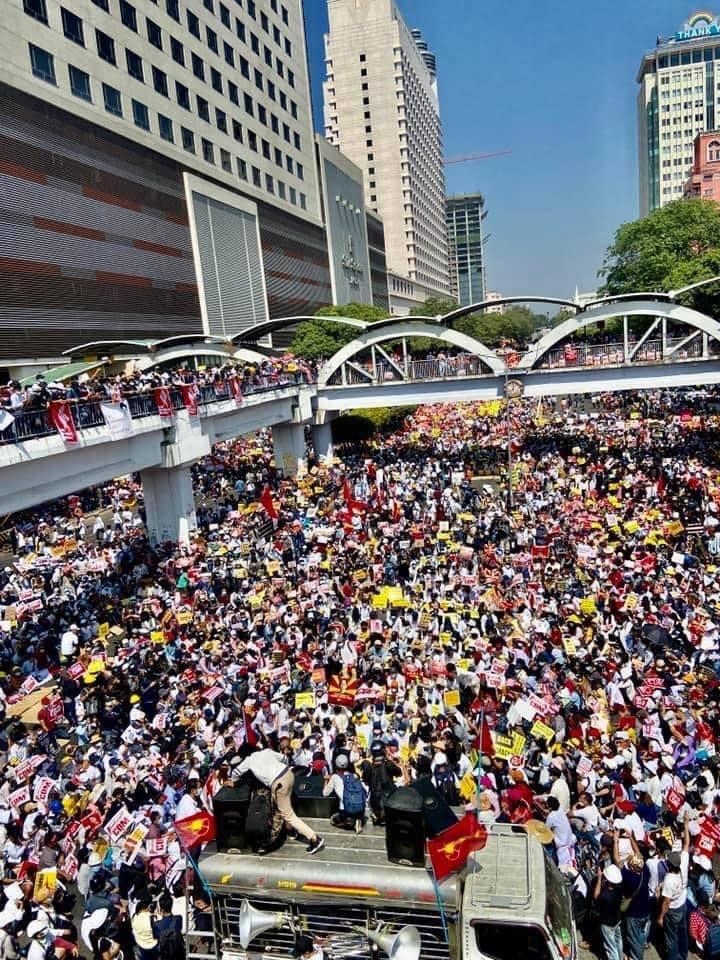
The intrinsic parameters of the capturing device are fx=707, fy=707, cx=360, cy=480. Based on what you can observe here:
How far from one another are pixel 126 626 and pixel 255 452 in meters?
26.7

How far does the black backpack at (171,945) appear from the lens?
8.09m

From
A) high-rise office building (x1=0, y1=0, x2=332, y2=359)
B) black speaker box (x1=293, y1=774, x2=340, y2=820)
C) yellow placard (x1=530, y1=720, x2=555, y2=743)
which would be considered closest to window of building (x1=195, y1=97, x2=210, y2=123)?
high-rise office building (x1=0, y1=0, x2=332, y2=359)

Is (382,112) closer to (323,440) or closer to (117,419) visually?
(323,440)

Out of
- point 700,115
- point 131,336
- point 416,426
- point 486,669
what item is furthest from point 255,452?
point 700,115

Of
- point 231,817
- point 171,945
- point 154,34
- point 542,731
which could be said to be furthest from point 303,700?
point 154,34

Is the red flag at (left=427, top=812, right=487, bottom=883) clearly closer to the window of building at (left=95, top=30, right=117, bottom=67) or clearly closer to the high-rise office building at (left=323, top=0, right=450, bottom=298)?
the window of building at (left=95, top=30, right=117, bottom=67)

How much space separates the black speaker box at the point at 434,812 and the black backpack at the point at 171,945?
3.44 meters

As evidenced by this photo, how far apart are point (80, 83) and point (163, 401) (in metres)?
24.2

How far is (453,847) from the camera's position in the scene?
645cm

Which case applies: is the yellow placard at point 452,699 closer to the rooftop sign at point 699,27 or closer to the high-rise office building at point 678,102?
the high-rise office building at point 678,102

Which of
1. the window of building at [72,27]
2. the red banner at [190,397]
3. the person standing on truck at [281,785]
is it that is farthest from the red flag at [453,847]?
the window of building at [72,27]

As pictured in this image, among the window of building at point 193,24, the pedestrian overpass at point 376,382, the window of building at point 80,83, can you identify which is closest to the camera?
the pedestrian overpass at point 376,382

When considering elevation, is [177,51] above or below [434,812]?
above

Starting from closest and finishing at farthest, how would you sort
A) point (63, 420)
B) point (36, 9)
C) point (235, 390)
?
point (63, 420) → point (235, 390) → point (36, 9)
